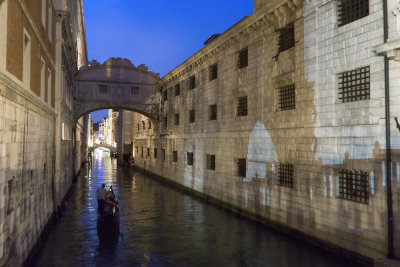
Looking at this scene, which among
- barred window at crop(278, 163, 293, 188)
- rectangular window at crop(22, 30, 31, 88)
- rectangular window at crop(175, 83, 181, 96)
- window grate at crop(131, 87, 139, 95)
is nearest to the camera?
rectangular window at crop(22, 30, 31, 88)

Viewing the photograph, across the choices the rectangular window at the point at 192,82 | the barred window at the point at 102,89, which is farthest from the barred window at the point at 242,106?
the barred window at the point at 102,89

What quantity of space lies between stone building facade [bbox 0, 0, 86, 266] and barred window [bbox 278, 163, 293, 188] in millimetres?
9721

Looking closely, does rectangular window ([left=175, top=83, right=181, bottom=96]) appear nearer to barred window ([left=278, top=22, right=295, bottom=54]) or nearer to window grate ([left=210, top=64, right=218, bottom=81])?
window grate ([left=210, top=64, right=218, bottom=81])

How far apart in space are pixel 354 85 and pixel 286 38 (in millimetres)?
4468

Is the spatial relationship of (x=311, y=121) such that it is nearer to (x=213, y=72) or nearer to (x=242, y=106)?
(x=242, y=106)

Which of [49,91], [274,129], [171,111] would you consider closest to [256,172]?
[274,129]

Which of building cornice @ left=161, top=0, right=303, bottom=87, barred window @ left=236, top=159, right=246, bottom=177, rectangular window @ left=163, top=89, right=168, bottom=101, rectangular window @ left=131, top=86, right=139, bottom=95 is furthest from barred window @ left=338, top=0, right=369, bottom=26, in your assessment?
rectangular window @ left=131, top=86, right=139, bottom=95

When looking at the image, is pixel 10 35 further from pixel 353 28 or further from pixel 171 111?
pixel 171 111

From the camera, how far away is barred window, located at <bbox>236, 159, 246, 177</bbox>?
16.8m

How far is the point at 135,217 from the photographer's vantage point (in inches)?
624

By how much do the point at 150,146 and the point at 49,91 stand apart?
2180 centimetres

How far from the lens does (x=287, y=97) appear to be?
13508 millimetres

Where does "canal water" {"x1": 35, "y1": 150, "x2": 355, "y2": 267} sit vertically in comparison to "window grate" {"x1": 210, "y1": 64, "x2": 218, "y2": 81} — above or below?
below

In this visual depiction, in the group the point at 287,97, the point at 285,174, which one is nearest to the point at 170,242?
the point at 285,174
